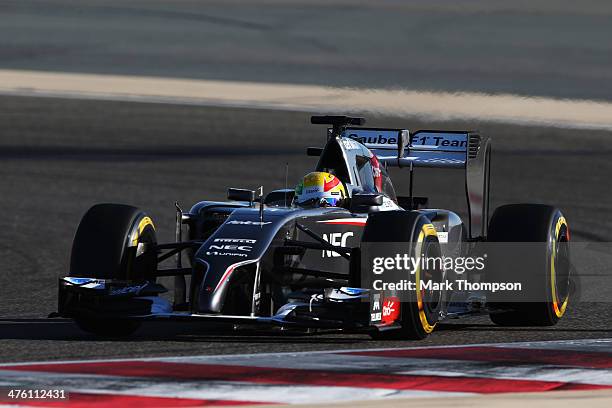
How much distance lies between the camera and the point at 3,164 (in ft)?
70.9

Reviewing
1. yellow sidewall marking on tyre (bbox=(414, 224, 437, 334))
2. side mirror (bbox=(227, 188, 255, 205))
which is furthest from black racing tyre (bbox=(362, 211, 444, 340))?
side mirror (bbox=(227, 188, 255, 205))

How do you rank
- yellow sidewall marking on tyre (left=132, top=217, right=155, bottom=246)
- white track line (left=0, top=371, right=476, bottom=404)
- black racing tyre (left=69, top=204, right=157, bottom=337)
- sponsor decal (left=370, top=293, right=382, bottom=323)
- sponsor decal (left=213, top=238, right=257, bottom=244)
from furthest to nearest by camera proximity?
1. yellow sidewall marking on tyre (left=132, top=217, right=155, bottom=246)
2. black racing tyre (left=69, top=204, right=157, bottom=337)
3. sponsor decal (left=213, top=238, right=257, bottom=244)
4. sponsor decal (left=370, top=293, right=382, bottom=323)
5. white track line (left=0, top=371, right=476, bottom=404)

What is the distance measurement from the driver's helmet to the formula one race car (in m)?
0.02

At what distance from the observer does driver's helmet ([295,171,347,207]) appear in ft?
36.2

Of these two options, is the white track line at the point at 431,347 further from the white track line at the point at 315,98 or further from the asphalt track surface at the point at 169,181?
the white track line at the point at 315,98

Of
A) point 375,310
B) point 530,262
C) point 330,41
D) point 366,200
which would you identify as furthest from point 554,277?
point 330,41

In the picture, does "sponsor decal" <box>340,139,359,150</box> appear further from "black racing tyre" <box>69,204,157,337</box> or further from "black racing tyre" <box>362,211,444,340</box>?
"black racing tyre" <box>69,204,157,337</box>

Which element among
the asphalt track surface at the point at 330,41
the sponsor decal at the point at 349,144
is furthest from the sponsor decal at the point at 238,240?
the asphalt track surface at the point at 330,41

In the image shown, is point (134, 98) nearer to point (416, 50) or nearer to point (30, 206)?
point (416, 50)

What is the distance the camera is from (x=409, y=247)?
987 centimetres

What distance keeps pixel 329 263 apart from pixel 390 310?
962mm

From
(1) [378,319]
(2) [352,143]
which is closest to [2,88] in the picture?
(2) [352,143]

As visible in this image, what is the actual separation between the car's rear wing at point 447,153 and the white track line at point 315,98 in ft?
30.0

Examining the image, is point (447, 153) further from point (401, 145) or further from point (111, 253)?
point (111, 253)
